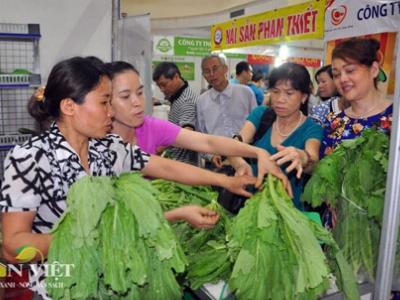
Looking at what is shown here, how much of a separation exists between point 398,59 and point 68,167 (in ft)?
3.33

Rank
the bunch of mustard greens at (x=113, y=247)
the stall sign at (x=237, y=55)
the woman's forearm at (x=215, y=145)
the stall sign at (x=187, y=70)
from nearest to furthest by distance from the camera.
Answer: the bunch of mustard greens at (x=113, y=247) → the woman's forearm at (x=215, y=145) → the stall sign at (x=187, y=70) → the stall sign at (x=237, y=55)

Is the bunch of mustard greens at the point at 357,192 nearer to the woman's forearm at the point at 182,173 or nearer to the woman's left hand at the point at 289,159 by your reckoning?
the woman's left hand at the point at 289,159

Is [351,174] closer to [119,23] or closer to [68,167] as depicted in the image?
[68,167]

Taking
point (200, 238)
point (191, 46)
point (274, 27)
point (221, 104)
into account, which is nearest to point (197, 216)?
point (200, 238)

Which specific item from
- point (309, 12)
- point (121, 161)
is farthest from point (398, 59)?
point (309, 12)

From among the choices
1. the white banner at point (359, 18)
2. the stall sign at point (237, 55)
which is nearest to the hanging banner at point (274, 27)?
the white banner at point (359, 18)

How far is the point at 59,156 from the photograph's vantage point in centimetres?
126

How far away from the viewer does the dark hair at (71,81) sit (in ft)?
4.26

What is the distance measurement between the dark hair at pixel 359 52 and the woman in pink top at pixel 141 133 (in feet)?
2.03

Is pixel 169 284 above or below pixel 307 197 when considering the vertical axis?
below

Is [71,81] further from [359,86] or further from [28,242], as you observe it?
[359,86]

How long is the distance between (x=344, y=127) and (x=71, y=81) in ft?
4.05

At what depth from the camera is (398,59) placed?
1076 mm

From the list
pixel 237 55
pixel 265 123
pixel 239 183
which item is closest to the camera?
pixel 239 183
